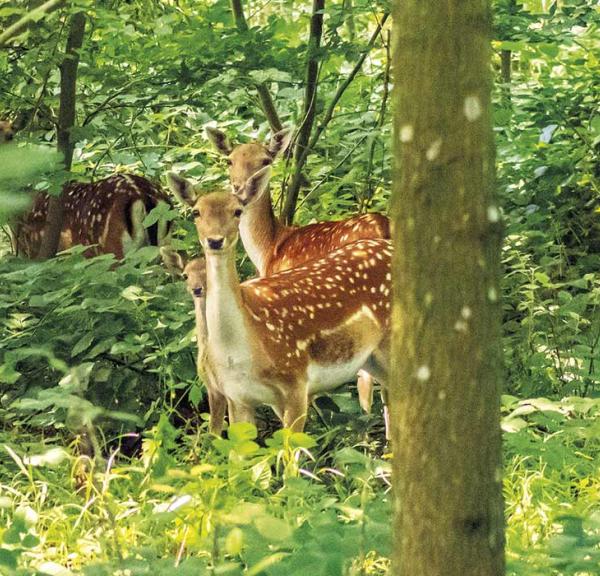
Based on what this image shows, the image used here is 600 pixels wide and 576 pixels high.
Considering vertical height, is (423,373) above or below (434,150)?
below

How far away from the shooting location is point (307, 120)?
7.93 metres

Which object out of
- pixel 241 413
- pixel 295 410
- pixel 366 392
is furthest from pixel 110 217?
pixel 295 410

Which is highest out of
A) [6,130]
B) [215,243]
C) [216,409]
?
[6,130]

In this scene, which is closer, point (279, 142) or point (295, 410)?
point (295, 410)

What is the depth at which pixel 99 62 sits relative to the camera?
293 inches

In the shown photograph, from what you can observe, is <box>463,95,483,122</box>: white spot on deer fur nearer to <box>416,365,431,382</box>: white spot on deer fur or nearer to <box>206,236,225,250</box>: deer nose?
<box>416,365,431,382</box>: white spot on deer fur

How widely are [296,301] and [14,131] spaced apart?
2.87 m

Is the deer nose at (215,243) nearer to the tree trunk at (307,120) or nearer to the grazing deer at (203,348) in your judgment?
the grazing deer at (203,348)

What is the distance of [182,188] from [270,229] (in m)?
2.05

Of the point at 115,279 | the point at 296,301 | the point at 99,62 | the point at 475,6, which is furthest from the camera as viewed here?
the point at 99,62

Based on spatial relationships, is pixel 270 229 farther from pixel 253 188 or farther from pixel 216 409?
pixel 216 409

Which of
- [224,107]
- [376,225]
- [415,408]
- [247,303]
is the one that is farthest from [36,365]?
[415,408]

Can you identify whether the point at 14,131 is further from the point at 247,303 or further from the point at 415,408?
the point at 415,408

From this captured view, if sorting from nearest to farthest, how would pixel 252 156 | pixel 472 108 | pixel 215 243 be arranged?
pixel 472 108 < pixel 215 243 < pixel 252 156
